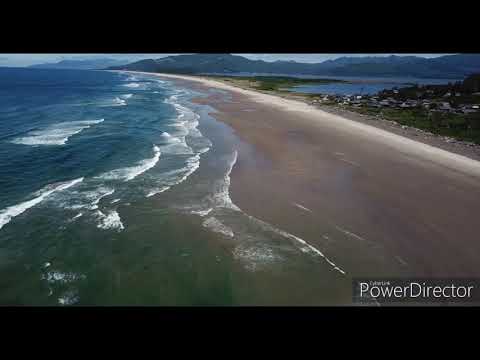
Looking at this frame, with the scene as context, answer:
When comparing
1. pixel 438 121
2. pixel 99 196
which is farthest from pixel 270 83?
pixel 99 196

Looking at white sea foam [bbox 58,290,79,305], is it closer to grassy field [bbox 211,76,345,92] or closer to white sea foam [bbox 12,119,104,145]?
white sea foam [bbox 12,119,104,145]

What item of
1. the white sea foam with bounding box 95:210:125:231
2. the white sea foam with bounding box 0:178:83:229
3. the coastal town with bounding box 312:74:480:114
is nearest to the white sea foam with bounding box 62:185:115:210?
the white sea foam with bounding box 95:210:125:231

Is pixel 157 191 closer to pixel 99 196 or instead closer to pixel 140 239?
pixel 99 196

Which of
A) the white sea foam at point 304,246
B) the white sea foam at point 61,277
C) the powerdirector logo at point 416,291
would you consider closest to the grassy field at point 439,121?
the powerdirector logo at point 416,291

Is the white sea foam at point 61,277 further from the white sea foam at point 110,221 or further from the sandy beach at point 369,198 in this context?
the sandy beach at point 369,198

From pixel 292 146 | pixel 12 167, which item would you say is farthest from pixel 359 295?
pixel 12 167
